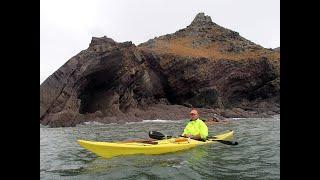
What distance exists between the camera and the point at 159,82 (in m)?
48.9

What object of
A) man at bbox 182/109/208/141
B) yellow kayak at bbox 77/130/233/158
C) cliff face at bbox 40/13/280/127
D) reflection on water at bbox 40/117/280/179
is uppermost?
cliff face at bbox 40/13/280/127

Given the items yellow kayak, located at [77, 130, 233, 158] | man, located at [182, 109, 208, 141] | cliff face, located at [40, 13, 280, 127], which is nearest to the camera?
yellow kayak, located at [77, 130, 233, 158]

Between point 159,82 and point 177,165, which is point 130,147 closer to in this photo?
point 177,165

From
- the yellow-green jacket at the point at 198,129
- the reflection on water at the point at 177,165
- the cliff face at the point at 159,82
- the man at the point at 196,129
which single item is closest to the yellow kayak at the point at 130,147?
the reflection on water at the point at 177,165

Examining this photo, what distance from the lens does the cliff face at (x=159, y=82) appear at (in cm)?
4028

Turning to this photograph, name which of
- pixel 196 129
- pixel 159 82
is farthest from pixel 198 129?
pixel 159 82

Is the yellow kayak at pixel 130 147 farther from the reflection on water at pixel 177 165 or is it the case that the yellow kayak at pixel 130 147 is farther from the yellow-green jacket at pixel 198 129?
the yellow-green jacket at pixel 198 129

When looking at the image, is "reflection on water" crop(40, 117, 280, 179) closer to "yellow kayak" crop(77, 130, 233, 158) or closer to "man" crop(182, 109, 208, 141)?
"yellow kayak" crop(77, 130, 233, 158)

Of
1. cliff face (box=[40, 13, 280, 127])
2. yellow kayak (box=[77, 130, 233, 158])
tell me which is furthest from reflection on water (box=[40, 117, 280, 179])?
cliff face (box=[40, 13, 280, 127])

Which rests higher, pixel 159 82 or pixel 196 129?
pixel 159 82

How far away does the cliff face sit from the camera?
40281 mm
